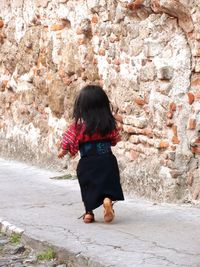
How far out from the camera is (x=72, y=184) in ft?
Result: 27.2

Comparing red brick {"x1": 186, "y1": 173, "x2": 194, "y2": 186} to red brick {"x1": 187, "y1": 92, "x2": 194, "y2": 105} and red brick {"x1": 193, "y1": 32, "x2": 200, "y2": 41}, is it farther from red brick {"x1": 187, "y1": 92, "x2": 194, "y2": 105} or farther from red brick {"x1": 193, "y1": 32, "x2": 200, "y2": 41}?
red brick {"x1": 193, "y1": 32, "x2": 200, "y2": 41}

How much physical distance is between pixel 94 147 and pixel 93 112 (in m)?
0.29

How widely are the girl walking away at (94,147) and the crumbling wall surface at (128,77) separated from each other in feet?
2.35

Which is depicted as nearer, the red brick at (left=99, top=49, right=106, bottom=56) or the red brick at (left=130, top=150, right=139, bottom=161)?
the red brick at (left=130, top=150, right=139, bottom=161)

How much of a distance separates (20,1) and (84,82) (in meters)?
2.17

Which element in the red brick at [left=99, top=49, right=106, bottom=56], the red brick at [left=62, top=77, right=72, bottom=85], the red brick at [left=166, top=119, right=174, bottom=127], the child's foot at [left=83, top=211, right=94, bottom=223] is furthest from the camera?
the red brick at [left=62, top=77, right=72, bottom=85]

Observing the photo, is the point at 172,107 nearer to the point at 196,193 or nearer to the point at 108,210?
the point at 196,193

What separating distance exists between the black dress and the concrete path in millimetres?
204

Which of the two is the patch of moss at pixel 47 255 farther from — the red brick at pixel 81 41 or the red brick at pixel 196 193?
the red brick at pixel 81 41

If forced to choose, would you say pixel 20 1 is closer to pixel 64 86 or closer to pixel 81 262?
pixel 64 86

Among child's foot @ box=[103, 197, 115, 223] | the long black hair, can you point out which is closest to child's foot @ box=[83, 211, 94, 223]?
child's foot @ box=[103, 197, 115, 223]

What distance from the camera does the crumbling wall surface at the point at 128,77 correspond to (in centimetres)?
669

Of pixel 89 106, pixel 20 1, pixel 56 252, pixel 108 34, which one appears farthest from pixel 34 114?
pixel 56 252

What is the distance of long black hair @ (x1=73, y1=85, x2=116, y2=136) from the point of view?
6203 mm
